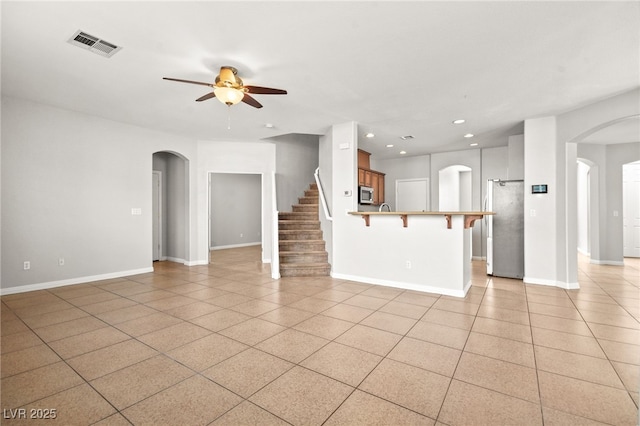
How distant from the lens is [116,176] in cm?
542

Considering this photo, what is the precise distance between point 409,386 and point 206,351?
5.47ft

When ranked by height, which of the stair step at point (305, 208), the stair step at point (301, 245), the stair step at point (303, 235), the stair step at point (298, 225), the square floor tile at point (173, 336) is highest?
the stair step at point (305, 208)

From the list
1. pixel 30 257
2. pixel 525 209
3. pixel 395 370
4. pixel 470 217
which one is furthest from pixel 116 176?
pixel 525 209

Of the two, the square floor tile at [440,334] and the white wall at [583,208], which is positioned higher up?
the white wall at [583,208]

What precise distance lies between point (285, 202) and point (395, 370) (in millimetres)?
5655

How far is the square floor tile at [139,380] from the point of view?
1921mm

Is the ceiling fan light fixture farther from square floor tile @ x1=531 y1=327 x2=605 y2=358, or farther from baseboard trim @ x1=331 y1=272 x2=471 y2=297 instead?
square floor tile @ x1=531 y1=327 x2=605 y2=358

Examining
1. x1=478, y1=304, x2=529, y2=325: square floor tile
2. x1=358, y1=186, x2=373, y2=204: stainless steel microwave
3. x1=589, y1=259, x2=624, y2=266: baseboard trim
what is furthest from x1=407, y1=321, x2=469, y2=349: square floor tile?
x1=589, y1=259, x2=624, y2=266: baseboard trim

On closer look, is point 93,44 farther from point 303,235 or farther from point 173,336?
point 303,235

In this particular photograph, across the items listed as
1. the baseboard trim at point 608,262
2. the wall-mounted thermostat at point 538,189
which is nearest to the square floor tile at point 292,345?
the wall-mounted thermostat at point 538,189

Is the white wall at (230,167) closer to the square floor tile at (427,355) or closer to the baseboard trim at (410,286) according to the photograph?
the baseboard trim at (410,286)

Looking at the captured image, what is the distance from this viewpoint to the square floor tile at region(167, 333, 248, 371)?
235cm

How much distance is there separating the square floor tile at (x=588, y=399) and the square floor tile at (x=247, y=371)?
70.1 inches

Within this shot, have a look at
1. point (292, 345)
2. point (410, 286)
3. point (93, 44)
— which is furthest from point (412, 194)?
point (93, 44)
